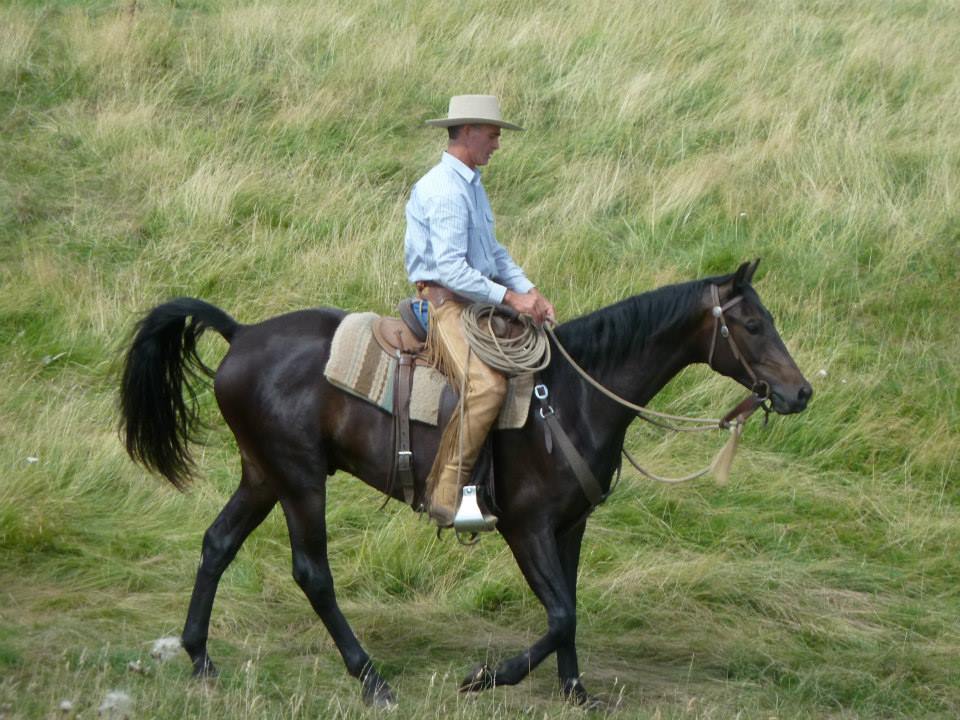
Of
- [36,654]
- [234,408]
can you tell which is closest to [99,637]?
[36,654]

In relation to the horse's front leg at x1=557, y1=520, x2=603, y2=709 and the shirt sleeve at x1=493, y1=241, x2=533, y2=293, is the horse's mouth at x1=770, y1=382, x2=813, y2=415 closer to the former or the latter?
the horse's front leg at x1=557, y1=520, x2=603, y2=709

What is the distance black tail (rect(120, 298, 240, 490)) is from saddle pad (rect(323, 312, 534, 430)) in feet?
2.23

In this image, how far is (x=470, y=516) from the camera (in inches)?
217

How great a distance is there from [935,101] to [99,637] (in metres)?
9.05

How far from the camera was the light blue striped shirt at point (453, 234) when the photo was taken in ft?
18.5

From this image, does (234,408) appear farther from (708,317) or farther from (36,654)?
(708,317)

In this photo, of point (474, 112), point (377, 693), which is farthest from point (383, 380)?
point (377, 693)

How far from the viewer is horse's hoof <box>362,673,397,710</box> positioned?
5.58m

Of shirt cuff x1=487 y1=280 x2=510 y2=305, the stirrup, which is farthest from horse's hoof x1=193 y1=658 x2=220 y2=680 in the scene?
shirt cuff x1=487 y1=280 x2=510 y2=305

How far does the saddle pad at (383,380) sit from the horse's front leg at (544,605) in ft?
1.91

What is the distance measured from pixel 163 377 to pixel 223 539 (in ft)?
2.62

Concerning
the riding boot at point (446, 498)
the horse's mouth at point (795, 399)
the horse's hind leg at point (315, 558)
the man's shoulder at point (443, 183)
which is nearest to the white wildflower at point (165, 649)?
the horse's hind leg at point (315, 558)

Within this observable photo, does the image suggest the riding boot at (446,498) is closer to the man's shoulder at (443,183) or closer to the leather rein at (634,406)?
the leather rein at (634,406)

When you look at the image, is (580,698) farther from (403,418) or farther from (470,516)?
(403,418)
